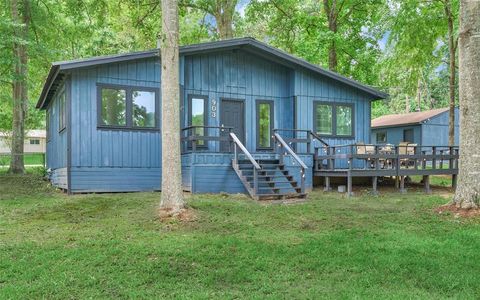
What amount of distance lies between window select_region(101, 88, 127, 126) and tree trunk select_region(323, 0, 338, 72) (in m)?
13.0

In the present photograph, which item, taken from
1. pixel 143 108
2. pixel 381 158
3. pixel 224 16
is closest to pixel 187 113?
pixel 143 108

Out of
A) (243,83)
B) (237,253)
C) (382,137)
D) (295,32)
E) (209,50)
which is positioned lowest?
(237,253)

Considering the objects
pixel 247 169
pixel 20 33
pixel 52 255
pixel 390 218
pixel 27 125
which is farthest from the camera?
pixel 27 125

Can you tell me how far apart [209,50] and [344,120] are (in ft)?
17.4

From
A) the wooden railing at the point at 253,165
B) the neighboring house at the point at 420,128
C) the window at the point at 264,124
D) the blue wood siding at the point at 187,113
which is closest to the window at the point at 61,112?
the blue wood siding at the point at 187,113

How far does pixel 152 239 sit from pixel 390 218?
4.31 m

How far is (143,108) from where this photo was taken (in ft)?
39.7

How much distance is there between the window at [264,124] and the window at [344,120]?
2.39 metres

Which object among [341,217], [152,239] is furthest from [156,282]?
[341,217]

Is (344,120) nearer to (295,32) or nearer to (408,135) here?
(295,32)

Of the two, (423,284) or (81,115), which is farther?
(81,115)

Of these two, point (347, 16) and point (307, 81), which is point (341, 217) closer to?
point (307, 81)

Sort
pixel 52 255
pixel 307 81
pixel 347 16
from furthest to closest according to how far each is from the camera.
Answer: pixel 347 16
pixel 307 81
pixel 52 255

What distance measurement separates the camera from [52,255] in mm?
→ 5316
